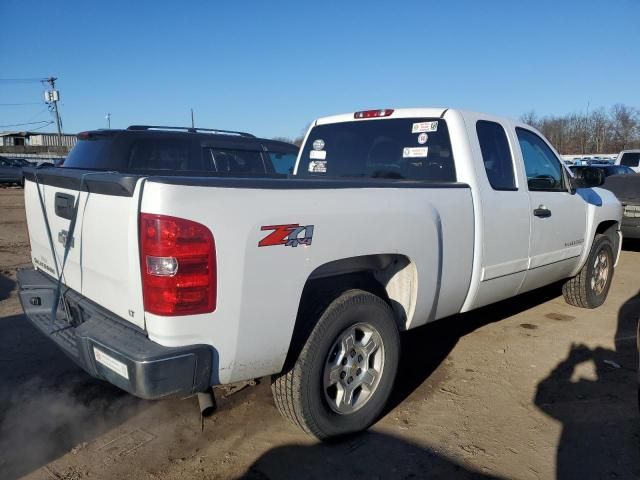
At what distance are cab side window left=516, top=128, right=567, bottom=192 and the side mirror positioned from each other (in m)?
0.17

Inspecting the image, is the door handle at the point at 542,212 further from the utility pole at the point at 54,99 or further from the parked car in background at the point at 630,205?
the utility pole at the point at 54,99

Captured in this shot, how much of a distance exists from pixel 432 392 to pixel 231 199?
2.32 m

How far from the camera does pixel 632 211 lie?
895cm

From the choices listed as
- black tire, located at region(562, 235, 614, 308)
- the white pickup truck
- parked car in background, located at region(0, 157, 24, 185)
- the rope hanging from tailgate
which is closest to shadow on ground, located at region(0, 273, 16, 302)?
the white pickup truck

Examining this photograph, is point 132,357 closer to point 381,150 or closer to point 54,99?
point 381,150

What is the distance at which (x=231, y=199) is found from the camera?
2.32m

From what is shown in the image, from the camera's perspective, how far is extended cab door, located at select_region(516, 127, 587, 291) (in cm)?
435

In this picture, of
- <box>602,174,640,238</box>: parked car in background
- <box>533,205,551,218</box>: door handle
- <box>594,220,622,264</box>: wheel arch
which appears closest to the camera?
<box>533,205,551,218</box>: door handle

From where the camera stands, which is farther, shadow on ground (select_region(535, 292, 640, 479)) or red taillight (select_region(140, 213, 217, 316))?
shadow on ground (select_region(535, 292, 640, 479))

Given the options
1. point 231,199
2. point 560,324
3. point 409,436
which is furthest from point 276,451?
point 560,324

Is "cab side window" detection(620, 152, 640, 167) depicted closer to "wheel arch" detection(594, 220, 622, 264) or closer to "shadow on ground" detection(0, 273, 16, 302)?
"wheel arch" detection(594, 220, 622, 264)

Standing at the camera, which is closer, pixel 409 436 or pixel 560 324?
pixel 409 436

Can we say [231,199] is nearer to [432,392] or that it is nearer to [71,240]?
[71,240]

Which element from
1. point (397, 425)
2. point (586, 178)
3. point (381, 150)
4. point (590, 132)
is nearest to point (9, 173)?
point (381, 150)
